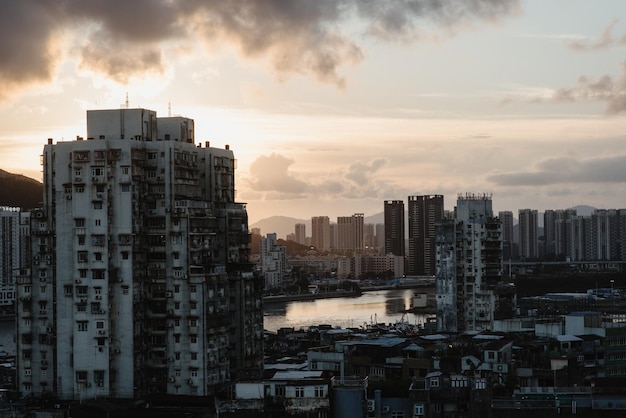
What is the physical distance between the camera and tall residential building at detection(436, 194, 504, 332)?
110 ft

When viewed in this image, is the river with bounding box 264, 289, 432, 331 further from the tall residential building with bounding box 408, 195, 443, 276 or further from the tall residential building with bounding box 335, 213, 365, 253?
the tall residential building with bounding box 335, 213, 365, 253

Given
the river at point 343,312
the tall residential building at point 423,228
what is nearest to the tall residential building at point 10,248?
the river at point 343,312

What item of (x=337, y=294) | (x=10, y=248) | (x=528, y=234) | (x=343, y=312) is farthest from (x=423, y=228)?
(x=10, y=248)

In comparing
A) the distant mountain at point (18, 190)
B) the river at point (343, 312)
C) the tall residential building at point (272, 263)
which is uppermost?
the distant mountain at point (18, 190)

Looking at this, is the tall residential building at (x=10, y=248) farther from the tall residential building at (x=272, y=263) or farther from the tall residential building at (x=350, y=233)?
the tall residential building at (x=350, y=233)

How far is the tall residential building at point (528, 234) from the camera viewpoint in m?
125

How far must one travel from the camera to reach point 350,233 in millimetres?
169000

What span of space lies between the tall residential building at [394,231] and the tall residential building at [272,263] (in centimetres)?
2370

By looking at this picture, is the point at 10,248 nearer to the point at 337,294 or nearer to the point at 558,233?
the point at 337,294

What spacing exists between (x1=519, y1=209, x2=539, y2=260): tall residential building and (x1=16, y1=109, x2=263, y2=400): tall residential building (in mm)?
104528

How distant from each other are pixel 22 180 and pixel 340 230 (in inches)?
2977

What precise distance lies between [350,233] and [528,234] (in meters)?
46.8

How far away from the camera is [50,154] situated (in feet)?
72.2

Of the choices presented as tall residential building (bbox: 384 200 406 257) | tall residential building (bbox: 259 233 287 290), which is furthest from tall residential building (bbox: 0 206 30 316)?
tall residential building (bbox: 384 200 406 257)
